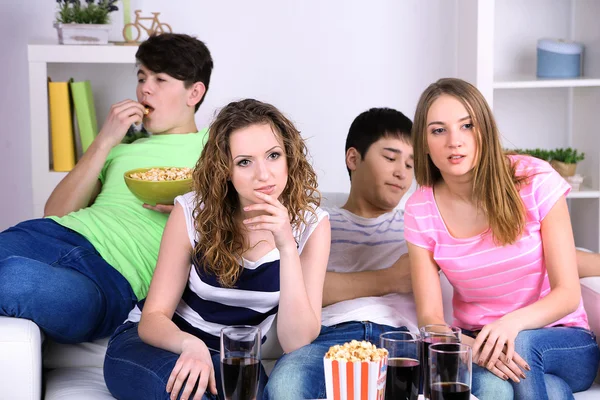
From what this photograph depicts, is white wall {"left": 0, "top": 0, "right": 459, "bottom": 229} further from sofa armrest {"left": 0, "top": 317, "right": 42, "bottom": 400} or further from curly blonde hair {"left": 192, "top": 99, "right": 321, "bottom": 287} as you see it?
sofa armrest {"left": 0, "top": 317, "right": 42, "bottom": 400}

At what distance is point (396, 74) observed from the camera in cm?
363

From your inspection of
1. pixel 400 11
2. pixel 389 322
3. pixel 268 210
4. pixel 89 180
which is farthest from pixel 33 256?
pixel 400 11

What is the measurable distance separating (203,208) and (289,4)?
178 cm

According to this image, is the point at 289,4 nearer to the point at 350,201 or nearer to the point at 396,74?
the point at 396,74

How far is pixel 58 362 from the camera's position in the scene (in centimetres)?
228

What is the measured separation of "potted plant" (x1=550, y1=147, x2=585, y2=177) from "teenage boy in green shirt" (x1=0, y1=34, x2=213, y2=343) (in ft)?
4.97

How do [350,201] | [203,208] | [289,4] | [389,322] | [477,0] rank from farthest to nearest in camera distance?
[289,4] < [477,0] < [350,201] < [389,322] < [203,208]

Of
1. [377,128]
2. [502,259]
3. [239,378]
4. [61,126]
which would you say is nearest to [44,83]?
[61,126]

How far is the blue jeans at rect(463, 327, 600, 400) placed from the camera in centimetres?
188

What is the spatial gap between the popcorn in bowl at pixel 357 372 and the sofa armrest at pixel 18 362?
0.83 m

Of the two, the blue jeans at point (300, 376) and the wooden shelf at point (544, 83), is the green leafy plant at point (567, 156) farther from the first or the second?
the blue jeans at point (300, 376)

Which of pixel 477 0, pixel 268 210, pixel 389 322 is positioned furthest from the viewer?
pixel 477 0

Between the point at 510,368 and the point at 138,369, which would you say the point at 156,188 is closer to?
the point at 138,369

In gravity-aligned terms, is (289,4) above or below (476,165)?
above
